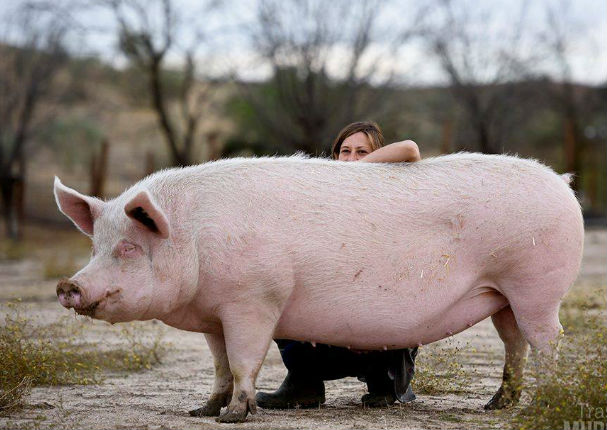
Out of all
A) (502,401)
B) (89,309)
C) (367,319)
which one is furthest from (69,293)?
(502,401)

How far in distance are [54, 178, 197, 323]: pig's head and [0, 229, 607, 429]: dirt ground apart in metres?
0.35

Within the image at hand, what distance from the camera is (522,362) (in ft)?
17.1

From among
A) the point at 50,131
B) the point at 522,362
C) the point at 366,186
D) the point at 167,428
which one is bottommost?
the point at 167,428

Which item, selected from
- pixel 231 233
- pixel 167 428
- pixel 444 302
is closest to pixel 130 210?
pixel 231 233

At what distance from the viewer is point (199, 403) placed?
5371mm

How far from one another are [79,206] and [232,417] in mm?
1423

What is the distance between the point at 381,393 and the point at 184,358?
94.5 inches

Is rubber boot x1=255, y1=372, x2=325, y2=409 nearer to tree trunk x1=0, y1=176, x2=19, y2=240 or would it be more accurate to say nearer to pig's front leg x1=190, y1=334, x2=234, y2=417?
pig's front leg x1=190, y1=334, x2=234, y2=417

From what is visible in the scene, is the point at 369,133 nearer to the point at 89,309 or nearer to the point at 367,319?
the point at 367,319

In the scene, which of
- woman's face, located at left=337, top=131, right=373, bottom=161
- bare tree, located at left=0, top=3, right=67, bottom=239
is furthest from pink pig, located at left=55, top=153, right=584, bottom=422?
bare tree, located at left=0, top=3, right=67, bottom=239

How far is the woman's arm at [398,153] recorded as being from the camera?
509 centimetres

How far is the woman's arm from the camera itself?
5.09m

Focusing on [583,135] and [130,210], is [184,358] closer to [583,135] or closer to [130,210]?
[130,210]

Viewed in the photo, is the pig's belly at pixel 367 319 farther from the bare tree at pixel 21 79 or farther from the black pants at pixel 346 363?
the bare tree at pixel 21 79
